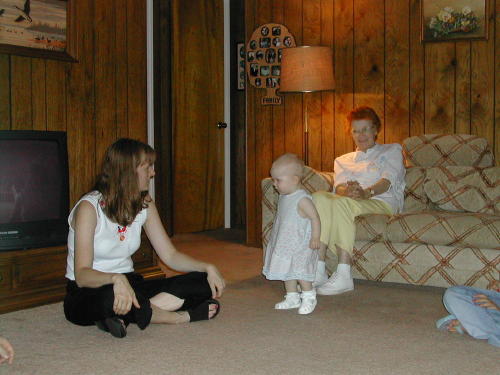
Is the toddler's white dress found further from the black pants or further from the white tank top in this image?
the white tank top

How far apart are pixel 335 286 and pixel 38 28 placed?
212 centimetres

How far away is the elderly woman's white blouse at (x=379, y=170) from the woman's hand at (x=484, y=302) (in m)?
1.35

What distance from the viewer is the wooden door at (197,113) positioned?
595 cm

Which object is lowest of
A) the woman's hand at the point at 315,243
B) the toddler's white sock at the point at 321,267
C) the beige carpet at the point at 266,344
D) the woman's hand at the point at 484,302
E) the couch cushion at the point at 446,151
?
the beige carpet at the point at 266,344

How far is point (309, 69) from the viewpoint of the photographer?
14.9 feet

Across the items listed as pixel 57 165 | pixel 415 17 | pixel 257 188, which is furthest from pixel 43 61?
pixel 415 17

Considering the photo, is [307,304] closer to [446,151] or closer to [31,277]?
[31,277]

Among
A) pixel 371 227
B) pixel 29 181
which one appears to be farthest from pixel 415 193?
pixel 29 181

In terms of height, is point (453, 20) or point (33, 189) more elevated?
point (453, 20)

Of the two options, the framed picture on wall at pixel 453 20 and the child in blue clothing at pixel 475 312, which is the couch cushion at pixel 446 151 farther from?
the child in blue clothing at pixel 475 312

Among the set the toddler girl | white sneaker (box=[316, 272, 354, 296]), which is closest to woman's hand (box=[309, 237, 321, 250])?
the toddler girl

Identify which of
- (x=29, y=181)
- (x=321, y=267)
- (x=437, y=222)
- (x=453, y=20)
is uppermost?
(x=453, y=20)

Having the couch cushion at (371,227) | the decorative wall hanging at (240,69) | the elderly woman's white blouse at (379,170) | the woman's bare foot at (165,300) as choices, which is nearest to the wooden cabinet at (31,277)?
the woman's bare foot at (165,300)

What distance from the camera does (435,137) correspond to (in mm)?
4309
